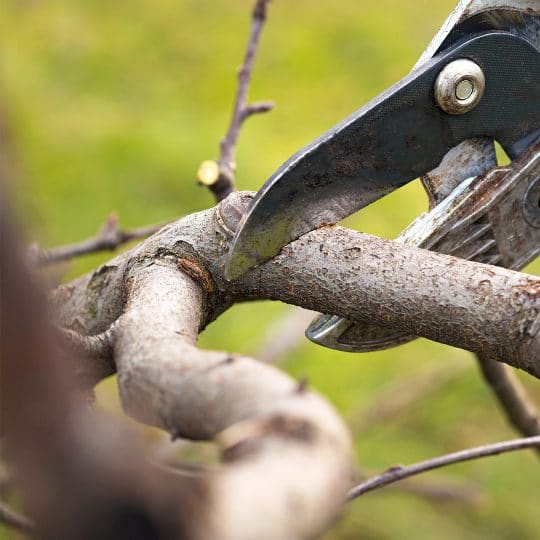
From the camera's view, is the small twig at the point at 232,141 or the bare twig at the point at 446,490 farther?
the bare twig at the point at 446,490

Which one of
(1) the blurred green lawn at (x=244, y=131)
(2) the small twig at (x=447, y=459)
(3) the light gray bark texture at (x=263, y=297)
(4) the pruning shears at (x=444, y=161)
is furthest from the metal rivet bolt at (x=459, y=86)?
(1) the blurred green lawn at (x=244, y=131)

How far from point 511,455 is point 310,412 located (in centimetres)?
154

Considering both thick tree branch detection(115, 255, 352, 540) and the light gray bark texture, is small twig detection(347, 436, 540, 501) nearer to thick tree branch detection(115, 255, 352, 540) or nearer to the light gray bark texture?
the light gray bark texture

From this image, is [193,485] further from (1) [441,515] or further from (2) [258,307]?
(2) [258,307]

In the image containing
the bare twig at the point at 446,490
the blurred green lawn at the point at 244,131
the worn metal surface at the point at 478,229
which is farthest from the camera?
the blurred green lawn at the point at 244,131

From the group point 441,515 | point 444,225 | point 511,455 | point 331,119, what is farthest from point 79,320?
point 331,119

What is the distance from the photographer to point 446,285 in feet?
2.18

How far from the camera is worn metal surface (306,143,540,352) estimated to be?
2.47ft

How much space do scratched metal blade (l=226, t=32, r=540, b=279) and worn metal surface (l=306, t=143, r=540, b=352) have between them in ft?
0.12

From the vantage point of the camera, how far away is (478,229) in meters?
0.78

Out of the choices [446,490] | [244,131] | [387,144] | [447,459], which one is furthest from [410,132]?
[244,131]

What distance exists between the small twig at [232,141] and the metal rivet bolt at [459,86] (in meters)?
0.36

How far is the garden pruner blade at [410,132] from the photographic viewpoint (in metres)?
0.70

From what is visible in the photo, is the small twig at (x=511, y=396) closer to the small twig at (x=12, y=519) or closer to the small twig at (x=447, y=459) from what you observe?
the small twig at (x=447, y=459)
